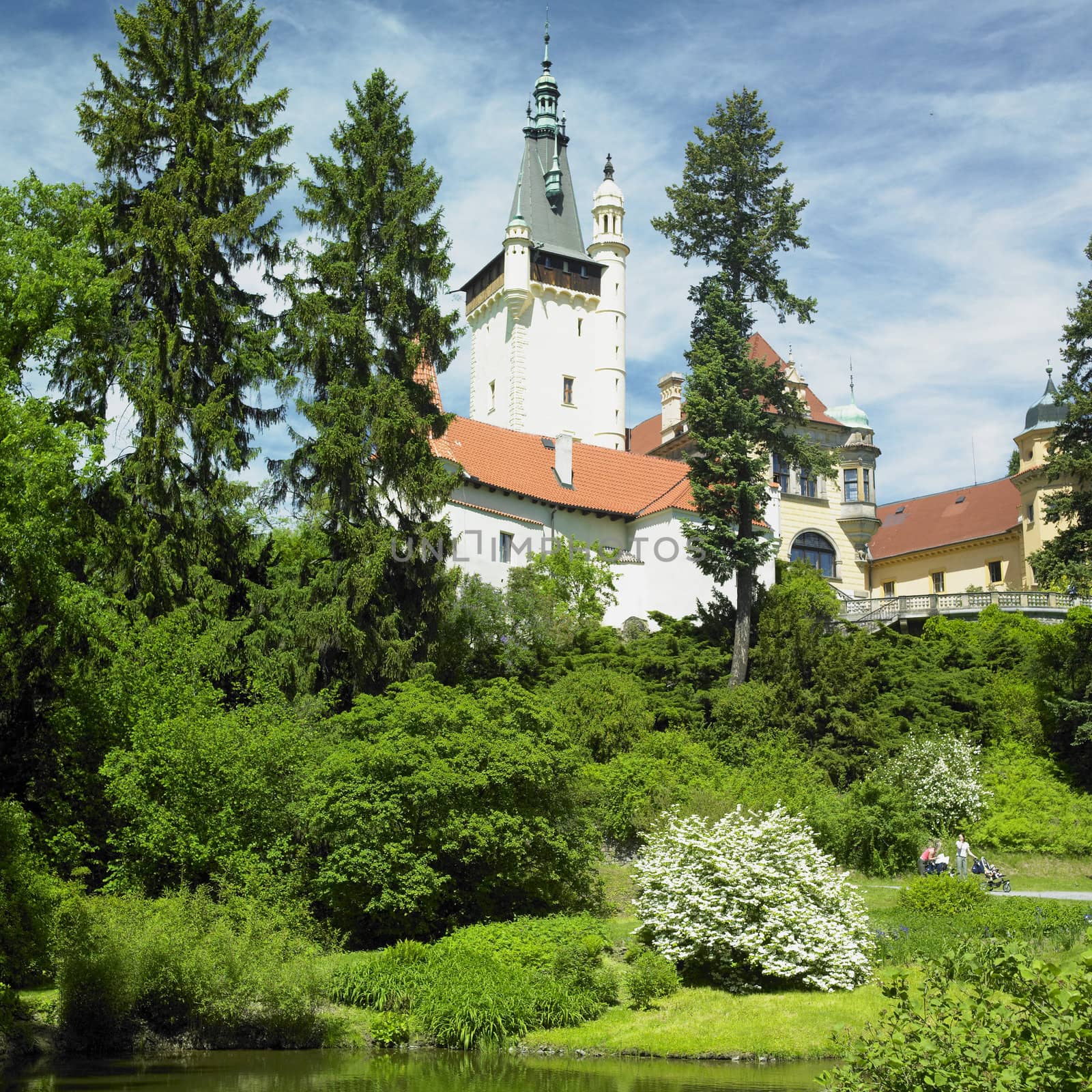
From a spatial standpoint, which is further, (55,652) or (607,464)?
(607,464)

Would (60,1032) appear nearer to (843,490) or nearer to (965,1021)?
(965,1021)

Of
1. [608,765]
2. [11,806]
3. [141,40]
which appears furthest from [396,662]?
[141,40]

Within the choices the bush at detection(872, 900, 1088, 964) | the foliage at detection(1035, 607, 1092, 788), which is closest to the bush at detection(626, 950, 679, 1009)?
the bush at detection(872, 900, 1088, 964)

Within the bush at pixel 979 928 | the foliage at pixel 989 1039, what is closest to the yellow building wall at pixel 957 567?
the bush at pixel 979 928

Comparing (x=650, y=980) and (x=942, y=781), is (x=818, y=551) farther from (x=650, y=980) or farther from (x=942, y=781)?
(x=650, y=980)

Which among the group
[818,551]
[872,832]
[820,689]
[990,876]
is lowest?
[990,876]

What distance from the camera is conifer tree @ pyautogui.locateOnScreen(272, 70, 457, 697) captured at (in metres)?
24.8

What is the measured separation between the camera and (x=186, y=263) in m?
25.2

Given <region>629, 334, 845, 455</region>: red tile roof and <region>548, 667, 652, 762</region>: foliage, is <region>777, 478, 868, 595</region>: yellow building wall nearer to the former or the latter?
<region>629, 334, 845, 455</region>: red tile roof

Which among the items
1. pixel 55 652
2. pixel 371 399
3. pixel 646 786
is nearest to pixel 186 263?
pixel 371 399

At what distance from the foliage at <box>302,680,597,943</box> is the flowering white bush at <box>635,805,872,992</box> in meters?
2.06

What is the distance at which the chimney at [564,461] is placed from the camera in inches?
1752

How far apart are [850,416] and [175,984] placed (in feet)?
161

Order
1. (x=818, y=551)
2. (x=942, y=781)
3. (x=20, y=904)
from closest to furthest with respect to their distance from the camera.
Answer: (x=20, y=904) → (x=942, y=781) → (x=818, y=551)
